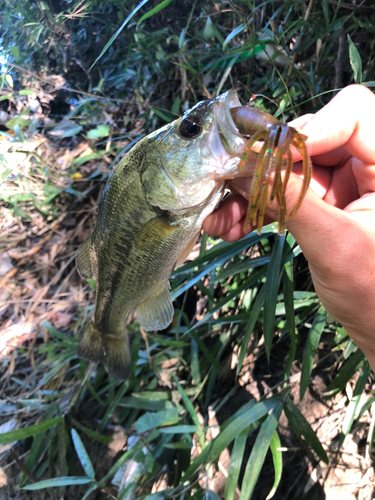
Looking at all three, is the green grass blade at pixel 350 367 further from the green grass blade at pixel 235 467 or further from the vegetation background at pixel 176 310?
the green grass blade at pixel 235 467

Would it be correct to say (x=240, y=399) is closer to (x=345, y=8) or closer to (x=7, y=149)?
(x=345, y=8)

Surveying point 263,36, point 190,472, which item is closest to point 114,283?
point 190,472

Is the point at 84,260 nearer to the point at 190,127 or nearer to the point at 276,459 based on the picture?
the point at 190,127

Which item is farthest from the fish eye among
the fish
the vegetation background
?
the vegetation background

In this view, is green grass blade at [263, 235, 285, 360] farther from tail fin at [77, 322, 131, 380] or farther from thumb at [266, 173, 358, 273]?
tail fin at [77, 322, 131, 380]

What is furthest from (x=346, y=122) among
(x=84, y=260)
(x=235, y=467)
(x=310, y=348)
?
(x=235, y=467)

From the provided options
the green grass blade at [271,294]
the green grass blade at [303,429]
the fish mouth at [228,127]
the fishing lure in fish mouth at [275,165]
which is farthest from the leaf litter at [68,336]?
the fish mouth at [228,127]
